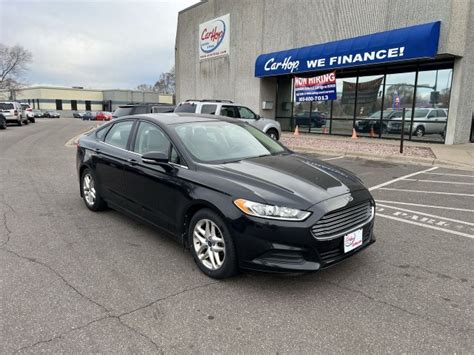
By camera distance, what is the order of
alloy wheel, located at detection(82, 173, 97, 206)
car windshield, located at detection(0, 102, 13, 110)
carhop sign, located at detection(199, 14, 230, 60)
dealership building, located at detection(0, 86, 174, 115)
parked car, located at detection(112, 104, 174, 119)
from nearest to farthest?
1. alloy wheel, located at detection(82, 173, 97, 206)
2. parked car, located at detection(112, 104, 174, 119)
3. carhop sign, located at detection(199, 14, 230, 60)
4. car windshield, located at detection(0, 102, 13, 110)
5. dealership building, located at detection(0, 86, 174, 115)

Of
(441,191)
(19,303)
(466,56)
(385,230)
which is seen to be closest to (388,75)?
(466,56)

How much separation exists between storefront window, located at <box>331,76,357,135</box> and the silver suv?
4.92 metres

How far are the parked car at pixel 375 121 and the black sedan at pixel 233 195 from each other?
1260cm

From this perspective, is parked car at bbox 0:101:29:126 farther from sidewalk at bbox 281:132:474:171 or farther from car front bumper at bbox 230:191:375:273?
car front bumper at bbox 230:191:375:273

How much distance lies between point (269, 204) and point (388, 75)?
48.7 ft

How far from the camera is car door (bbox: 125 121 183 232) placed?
402 centimetres

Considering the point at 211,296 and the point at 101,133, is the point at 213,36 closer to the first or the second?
the point at 101,133

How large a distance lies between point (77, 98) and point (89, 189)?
272 feet

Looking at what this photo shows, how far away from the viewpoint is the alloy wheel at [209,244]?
3.55 metres

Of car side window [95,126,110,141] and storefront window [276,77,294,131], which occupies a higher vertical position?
storefront window [276,77,294,131]

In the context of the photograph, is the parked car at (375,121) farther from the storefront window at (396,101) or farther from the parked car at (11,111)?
the parked car at (11,111)

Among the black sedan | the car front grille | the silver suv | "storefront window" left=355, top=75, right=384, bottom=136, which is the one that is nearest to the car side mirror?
the black sedan

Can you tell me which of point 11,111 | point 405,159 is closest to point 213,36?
point 11,111

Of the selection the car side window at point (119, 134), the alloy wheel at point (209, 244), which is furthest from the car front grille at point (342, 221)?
the car side window at point (119, 134)
